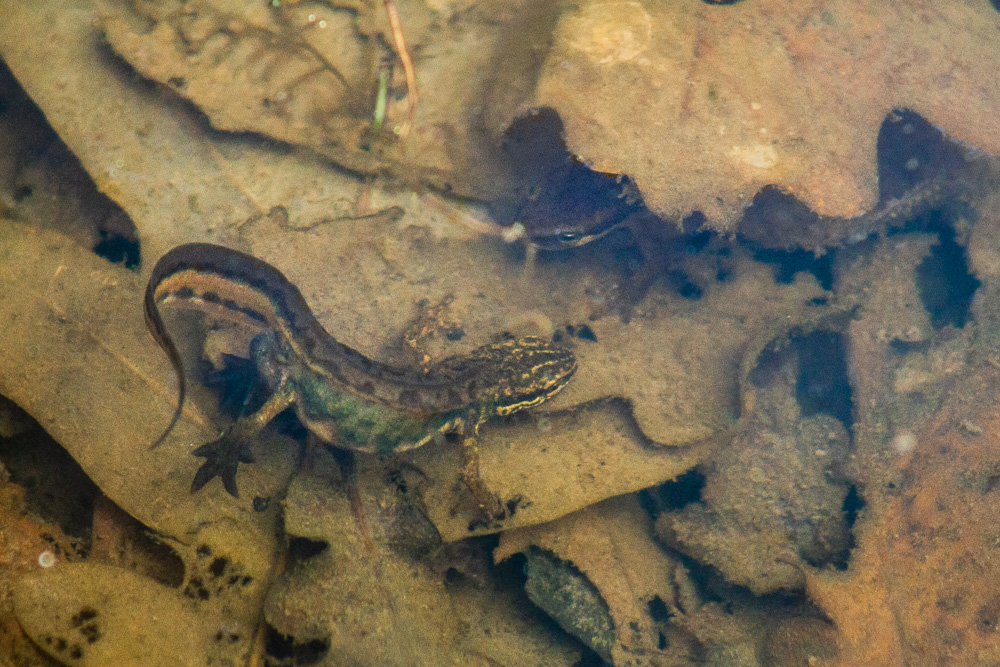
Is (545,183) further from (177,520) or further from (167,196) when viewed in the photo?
(177,520)

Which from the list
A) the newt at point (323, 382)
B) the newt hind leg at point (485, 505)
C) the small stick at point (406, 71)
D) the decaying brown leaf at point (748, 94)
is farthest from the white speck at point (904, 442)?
the small stick at point (406, 71)

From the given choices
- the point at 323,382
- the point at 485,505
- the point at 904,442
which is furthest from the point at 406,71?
the point at 904,442

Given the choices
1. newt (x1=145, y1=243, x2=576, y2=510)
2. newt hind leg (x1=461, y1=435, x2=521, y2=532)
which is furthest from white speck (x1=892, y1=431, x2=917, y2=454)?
newt hind leg (x1=461, y1=435, x2=521, y2=532)

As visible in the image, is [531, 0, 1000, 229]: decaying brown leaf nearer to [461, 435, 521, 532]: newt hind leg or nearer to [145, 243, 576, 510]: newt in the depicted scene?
[145, 243, 576, 510]: newt

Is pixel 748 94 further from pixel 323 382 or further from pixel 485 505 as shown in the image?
pixel 323 382

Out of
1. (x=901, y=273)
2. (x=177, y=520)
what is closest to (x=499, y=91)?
(x=177, y=520)

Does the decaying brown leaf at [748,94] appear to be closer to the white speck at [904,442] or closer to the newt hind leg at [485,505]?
the white speck at [904,442]
